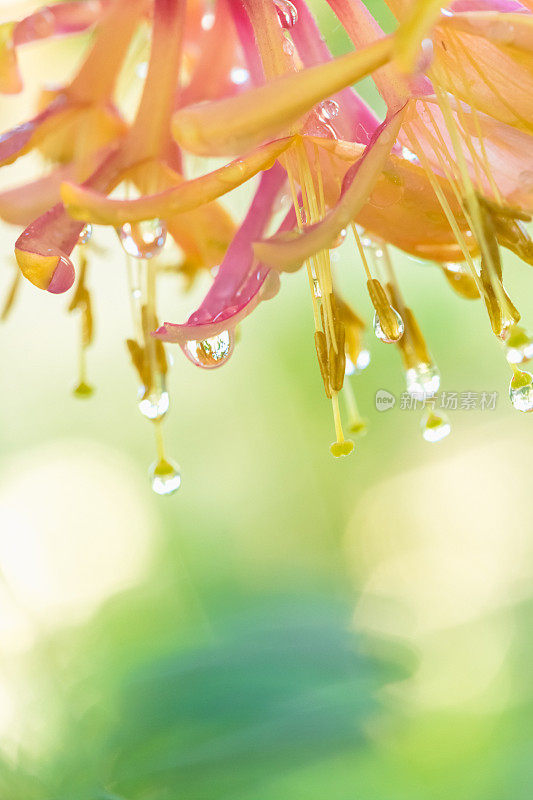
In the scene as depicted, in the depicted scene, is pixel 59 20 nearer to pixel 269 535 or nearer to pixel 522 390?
pixel 522 390

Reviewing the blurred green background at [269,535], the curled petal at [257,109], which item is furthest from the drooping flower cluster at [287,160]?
the blurred green background at [269,535]

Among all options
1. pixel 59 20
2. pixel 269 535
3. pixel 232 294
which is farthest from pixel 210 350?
pixel 269 535

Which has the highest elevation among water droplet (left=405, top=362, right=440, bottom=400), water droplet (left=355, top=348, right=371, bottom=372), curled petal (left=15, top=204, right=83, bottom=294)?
water droplet (left=355, top=348, right=371, bottom=372)

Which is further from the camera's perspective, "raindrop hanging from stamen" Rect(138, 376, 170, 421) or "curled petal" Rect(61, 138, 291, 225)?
"raindrop hanging from stamen" Rect(138, 376, 170, 421)

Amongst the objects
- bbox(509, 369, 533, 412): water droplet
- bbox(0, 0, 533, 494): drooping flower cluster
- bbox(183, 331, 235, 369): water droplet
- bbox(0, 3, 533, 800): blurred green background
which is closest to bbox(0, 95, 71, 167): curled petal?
bbox(0, 0, 533, 494): drooping flower cluster

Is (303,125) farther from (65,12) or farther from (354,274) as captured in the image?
(354,274)

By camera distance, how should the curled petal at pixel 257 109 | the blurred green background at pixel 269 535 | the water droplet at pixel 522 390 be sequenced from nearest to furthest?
1. the curled petal at pixel 257 109
2. the water droplet at pixel 522 390
3. the blurred green background at pixel 269 535

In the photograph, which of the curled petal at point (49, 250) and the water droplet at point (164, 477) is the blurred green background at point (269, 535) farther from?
the curled petal at point (49, 250)

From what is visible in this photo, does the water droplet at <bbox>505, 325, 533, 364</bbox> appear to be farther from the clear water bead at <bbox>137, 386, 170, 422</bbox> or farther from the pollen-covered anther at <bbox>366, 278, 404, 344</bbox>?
the clear water bead at <bbox>137, 386, 170, 422</bbox>
